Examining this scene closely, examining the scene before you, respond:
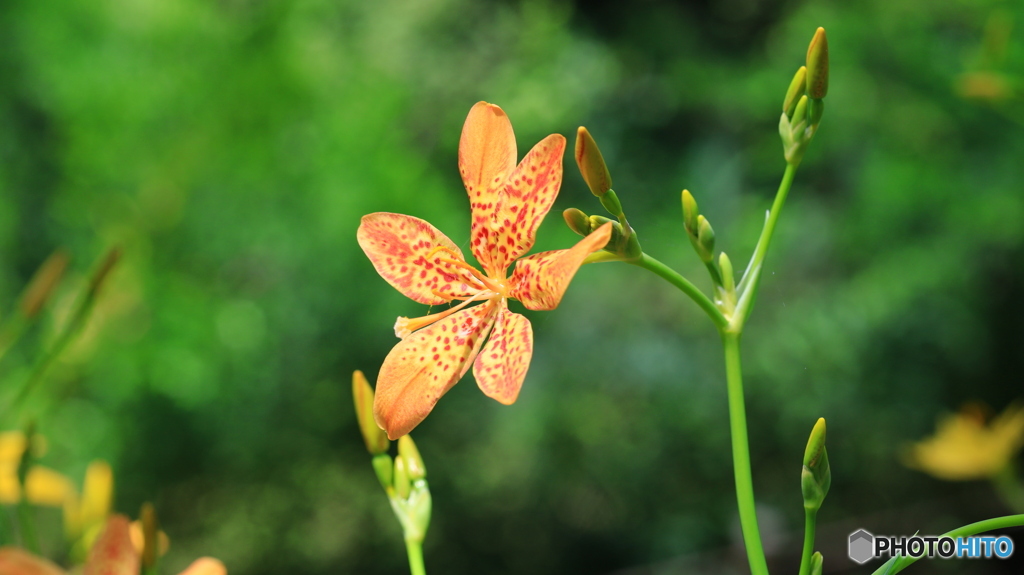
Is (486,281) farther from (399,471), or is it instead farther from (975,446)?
(975,446)

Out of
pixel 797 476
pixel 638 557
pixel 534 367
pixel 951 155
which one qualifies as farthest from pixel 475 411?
pixel 951 155

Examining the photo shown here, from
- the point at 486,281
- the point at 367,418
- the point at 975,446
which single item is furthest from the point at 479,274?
the point at 975,446

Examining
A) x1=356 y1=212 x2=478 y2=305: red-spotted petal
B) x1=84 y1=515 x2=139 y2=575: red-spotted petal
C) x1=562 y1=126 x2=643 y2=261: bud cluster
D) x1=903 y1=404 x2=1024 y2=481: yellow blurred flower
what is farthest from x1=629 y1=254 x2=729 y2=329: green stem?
x1=903 y1=404 x2=1024 y2=481: yellow blurred flower

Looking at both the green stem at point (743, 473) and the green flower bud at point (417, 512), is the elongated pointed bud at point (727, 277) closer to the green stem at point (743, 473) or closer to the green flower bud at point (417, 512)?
the green stem at point (743, 473)

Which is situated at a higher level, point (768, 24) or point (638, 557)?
point (768, 24)

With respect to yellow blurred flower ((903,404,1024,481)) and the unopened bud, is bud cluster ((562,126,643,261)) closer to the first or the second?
the unopened bud

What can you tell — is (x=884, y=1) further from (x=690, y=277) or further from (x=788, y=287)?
(x=690, y=277)
